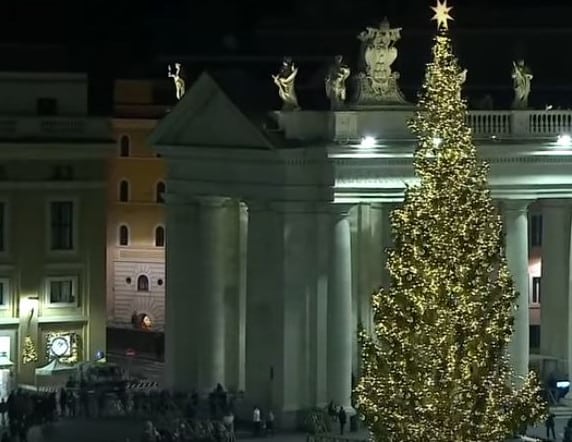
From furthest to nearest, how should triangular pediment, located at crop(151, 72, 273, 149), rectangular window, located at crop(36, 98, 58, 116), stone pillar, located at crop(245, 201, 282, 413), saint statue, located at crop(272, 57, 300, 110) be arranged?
rectangular window, located at crop(36, 98, 58, 116) < triangular pediment, located at crop(151, 72, 273, 149) < stone pillar, located at crop(245, 201, 282, 413) < saint statue, located at crop(272, 57, 300, 110)

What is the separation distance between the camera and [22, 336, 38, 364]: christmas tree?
98.8m

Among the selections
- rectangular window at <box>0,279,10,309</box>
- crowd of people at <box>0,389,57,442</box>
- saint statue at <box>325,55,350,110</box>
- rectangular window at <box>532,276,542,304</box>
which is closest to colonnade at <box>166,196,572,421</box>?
saint statue at <box>325,55,350,110</box>

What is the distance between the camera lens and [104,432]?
83.9 m

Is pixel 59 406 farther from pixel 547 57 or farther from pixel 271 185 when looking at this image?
pixel 547 57

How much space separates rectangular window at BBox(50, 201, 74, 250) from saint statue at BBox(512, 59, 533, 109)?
18.9 metres

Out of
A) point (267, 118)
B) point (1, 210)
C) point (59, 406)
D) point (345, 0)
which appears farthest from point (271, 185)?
point (345, 0)

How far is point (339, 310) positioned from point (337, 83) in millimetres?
6288

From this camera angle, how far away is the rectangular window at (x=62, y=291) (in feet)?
327

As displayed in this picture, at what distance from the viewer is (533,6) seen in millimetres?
110875

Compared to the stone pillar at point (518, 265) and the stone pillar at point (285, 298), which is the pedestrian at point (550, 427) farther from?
the stone pillar at point (285, 298)

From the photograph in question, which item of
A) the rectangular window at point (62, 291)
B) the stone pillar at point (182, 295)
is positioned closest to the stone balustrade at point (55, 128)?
the rectangular window at point (62, 291)

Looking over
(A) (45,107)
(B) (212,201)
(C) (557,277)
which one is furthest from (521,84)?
(A) (45,107)

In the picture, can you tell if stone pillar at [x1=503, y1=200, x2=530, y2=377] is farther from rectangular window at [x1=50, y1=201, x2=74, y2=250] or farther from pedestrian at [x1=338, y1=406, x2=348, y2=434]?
rectangular window at [x1=50, y1=201, x2=74, y2=250]

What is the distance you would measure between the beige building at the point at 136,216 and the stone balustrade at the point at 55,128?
1572 cm
